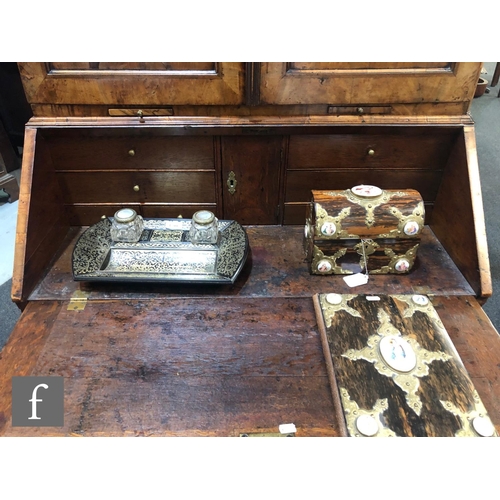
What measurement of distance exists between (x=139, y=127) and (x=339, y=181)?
24.8 inches

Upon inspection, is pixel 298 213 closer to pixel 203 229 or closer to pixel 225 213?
pixel 225 213

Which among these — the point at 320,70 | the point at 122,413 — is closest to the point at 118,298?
the point at 122,413

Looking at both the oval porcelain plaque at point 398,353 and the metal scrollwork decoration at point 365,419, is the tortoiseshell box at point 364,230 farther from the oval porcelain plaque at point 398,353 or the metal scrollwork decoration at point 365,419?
the metal scrollwork decoration at point 365,419

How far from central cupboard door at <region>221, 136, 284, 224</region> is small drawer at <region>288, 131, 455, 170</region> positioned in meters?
0.06

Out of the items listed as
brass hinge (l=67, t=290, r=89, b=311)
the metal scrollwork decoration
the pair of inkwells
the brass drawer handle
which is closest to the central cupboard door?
the brass drawer handle

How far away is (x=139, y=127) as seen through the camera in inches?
44.1

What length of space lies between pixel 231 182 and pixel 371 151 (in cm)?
44

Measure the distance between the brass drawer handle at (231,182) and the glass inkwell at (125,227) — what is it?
1.00ft

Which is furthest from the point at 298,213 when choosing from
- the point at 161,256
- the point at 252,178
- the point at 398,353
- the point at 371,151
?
the point at 398,353

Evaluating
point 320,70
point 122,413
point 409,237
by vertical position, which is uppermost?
point 320,70

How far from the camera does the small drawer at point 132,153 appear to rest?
117 centimetres

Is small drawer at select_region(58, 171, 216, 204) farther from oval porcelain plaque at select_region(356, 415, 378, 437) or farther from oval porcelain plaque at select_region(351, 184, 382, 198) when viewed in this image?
oval porcelain plaque at select_region(356, 415, 378, 437)

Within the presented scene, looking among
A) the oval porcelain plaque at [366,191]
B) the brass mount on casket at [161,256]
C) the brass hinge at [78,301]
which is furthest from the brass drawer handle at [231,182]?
the brass hinge at [78,301]

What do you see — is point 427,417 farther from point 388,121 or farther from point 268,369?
point 388,121
